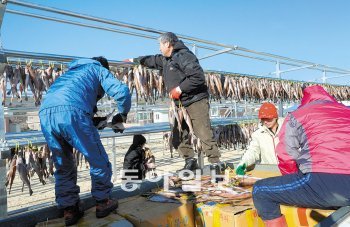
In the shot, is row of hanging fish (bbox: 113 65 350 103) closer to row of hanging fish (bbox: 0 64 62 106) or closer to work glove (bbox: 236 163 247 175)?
row of hanging fish (bbox: 0 64 62 106)

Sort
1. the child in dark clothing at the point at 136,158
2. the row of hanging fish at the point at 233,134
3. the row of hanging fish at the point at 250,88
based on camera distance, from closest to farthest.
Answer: the child in dark clothing at the point at 136,158
the row of hanging fish at the point at 250,88
the row of hanging fish at the point at 233,134

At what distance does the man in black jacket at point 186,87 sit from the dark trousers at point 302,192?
1835mm

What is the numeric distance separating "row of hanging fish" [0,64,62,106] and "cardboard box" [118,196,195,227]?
1.91 m

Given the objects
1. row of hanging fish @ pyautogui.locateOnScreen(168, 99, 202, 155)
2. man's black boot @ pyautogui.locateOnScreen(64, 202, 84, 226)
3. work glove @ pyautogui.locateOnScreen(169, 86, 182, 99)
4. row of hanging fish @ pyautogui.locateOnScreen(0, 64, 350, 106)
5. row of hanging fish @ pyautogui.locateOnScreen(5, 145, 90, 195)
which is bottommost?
man's black boot @ pyautogui.locateOnScreen(64, 202, 84, 226)

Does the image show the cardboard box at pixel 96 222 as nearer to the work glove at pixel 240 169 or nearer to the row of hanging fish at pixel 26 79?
the row of hanging fish at pixel 26 79

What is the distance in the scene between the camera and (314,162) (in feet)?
8.57

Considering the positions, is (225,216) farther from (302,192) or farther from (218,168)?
(218,168)

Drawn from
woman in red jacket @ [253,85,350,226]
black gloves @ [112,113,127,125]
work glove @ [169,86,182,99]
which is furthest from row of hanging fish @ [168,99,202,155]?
woman in red jacket @ [253,85,350,226]

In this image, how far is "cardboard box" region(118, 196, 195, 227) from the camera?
2.73 metres

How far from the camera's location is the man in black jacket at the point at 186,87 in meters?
4.38

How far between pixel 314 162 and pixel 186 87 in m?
2.26

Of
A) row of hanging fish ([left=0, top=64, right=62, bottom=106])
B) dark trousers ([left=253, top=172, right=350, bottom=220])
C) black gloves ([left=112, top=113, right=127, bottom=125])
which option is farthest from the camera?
row of hanging fish ([left=0, top=64, right=62, bottom=106])

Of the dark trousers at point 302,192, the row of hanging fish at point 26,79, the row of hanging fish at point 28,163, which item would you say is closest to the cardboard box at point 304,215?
the dark trousers at point 302,192

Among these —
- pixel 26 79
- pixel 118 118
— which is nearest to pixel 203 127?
pixel 118 118
